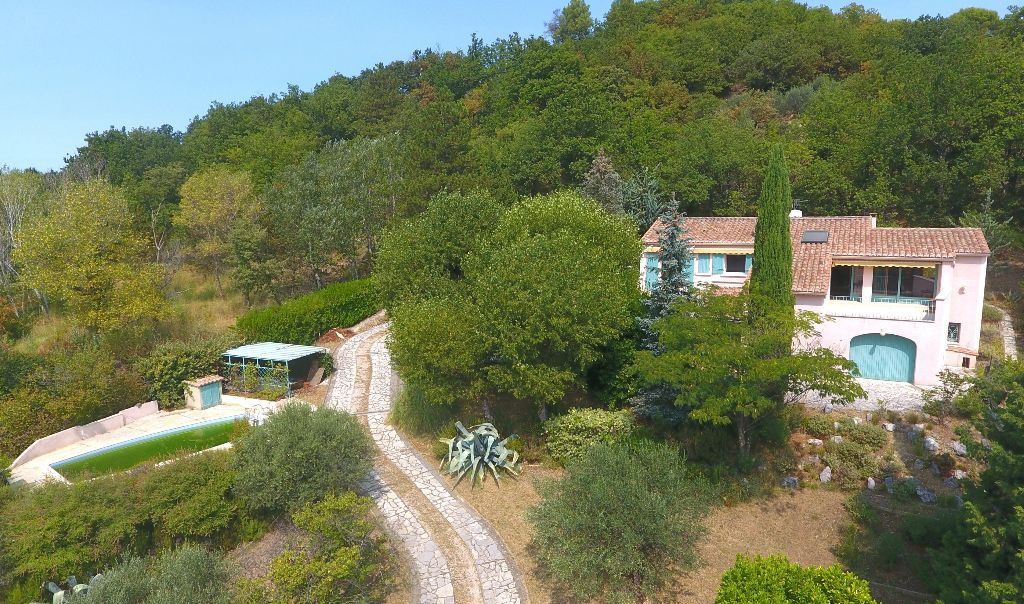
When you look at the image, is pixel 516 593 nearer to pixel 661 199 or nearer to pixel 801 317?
pixel 801 317

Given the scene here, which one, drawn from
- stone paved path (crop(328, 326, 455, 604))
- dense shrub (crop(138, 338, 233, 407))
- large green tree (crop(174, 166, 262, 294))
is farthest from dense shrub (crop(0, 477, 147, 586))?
large green tree (crop(174, 166, 262, 294))

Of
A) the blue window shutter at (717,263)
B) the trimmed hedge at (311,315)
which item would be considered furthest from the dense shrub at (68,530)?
the blue window shutter at (717,263)

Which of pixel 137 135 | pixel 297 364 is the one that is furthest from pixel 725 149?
pixel 137 135

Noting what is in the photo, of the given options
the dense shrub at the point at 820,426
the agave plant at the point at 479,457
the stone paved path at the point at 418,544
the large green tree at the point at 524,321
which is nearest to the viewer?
the stone paved path at the point at 418,544

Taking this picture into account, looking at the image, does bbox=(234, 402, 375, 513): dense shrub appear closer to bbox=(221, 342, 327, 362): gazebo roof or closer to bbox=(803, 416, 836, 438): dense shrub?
bbox=(221, 342, 327, 362): gazebo roof

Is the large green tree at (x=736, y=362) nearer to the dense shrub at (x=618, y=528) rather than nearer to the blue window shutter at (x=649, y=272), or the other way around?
the dense shrub at (x=618, y=528)

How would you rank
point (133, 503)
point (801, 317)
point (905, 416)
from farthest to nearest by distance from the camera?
point (905, 416) < point (801, 317) < point (133, 503)
